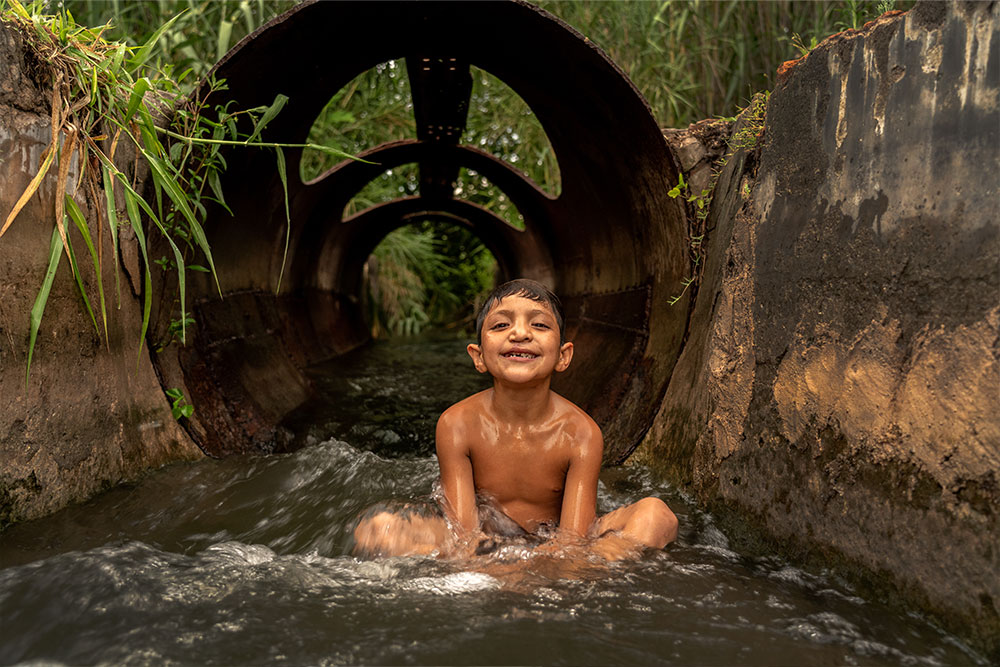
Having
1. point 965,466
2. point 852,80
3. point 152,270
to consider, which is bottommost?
point 965,466

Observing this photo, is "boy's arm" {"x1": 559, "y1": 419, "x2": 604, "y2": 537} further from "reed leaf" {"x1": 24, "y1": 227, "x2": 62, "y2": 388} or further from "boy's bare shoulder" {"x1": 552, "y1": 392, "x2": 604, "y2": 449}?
"reed leaf" {"x1": 24, "y1": 227, "x2": 62, "y2": 388}

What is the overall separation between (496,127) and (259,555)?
8.23m

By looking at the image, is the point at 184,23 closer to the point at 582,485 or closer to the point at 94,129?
the point at 94,129

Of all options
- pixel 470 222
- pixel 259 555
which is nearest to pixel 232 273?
pixel 259 555

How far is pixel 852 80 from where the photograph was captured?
6.79 feet

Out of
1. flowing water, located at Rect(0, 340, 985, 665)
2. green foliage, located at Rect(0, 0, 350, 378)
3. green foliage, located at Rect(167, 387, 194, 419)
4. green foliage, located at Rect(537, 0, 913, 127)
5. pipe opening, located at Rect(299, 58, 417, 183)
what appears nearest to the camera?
flowing water, located at Rect(0, 340, 985, 665)

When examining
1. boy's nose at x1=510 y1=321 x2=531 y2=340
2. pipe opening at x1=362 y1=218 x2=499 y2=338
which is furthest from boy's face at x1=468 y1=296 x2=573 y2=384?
pipe opening at x1=362 y1=218 x2=499 y2=338

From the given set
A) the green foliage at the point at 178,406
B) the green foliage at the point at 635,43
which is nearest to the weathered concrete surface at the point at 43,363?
the green foliage at the point at 635,43

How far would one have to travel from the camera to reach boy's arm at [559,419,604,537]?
7.82 feet

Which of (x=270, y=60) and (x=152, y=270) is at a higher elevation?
(x=270, y=60)

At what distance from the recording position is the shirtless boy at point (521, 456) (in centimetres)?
→ 227

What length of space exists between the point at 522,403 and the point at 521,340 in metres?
0.25

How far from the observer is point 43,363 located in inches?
93.6

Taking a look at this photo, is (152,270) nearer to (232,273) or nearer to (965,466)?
(232,273)
